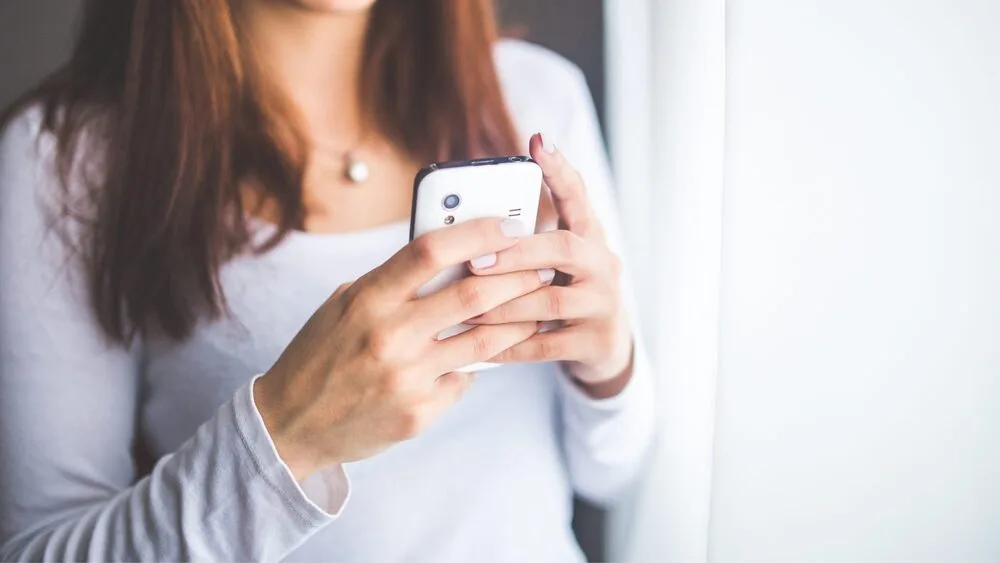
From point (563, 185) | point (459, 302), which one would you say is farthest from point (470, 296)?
point (563, 185)

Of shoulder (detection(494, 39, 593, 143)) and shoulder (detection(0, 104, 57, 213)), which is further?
shoulder (detection(494, 39, 593, 143))

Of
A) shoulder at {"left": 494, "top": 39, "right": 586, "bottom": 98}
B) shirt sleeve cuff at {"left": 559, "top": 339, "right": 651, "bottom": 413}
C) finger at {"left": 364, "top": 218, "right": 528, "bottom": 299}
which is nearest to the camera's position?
A: finger at {"left": 364, "top": 218, "right": 528, "bottom": 299}

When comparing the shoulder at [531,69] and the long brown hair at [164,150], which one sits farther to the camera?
the shoulder at [531,69]

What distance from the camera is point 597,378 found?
604 millimetres

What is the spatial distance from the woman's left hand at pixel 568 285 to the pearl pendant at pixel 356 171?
0.69 feet

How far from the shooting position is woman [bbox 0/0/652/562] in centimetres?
47

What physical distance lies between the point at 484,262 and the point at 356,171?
0.24 meters


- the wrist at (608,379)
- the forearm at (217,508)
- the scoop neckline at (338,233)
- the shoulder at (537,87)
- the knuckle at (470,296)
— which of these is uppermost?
the shoulder at (537,87)

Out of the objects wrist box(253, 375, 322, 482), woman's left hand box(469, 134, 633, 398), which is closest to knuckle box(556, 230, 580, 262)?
woman's left hand box(469, 134, 633, 398)

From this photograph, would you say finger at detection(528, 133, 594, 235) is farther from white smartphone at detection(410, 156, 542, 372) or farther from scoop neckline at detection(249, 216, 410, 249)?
scoop neckline at detection(249, 216, 410, 249)

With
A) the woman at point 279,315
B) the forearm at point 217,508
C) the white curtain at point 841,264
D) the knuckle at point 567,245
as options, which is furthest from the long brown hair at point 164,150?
the white curtain at point 841,264

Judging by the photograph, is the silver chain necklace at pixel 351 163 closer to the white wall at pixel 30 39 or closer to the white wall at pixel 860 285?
the white wall at pixel 30 39

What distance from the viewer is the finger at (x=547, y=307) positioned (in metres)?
0.48

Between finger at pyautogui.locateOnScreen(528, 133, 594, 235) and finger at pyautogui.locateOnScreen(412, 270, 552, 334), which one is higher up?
finger at pyautogui.locateOnScreen(528, 133, 594, 235)
